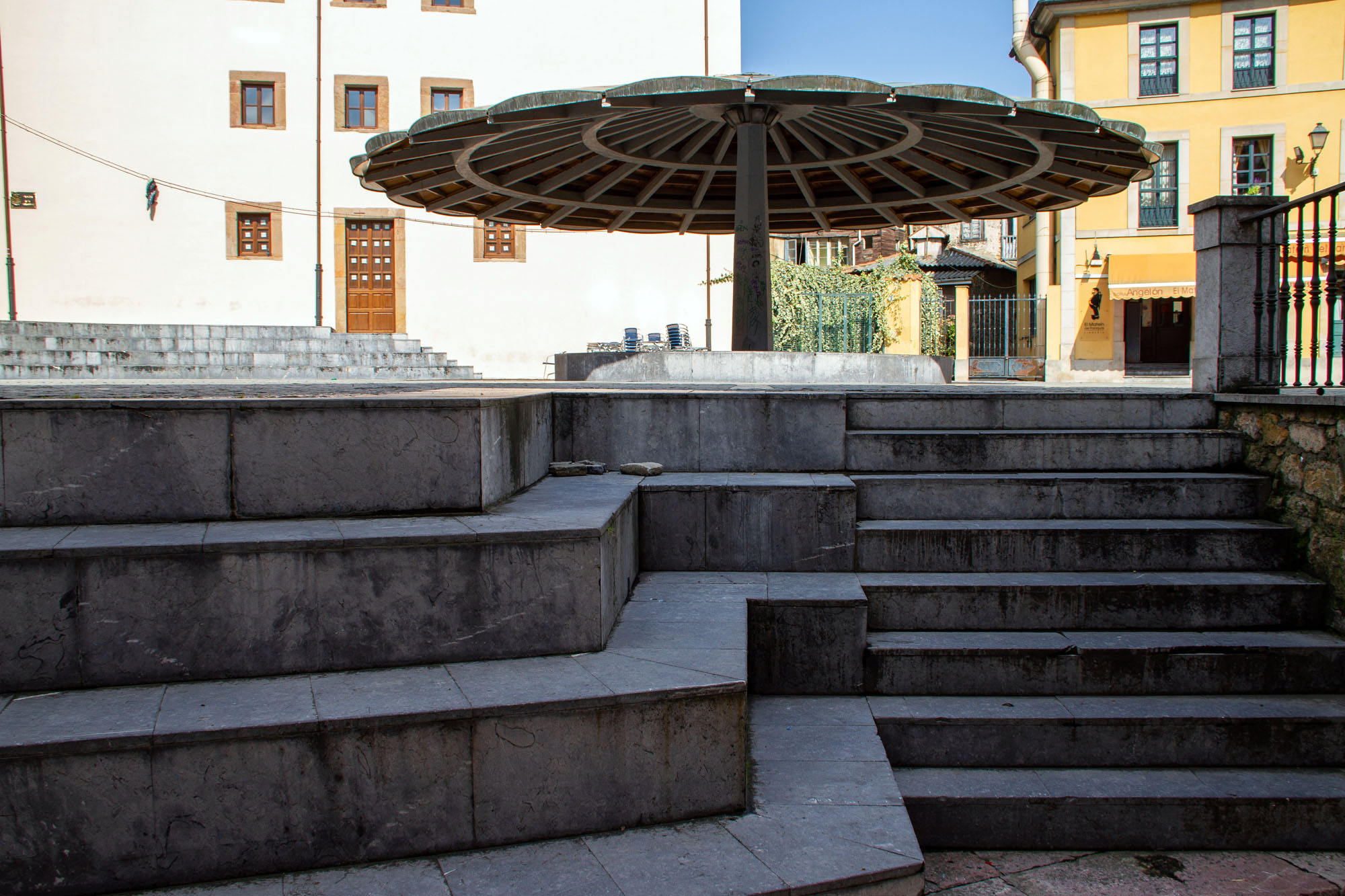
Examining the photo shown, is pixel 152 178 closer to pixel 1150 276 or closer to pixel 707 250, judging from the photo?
pixel 707 250

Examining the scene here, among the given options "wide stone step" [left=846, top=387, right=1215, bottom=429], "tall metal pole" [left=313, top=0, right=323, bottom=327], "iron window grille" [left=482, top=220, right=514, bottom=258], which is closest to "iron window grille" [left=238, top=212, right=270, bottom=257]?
"tall metal pole" [left=313, top=0, right=323, bottom=327]

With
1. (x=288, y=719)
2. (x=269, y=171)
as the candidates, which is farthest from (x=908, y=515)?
(x=269, y=171)

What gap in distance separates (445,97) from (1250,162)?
835 inches

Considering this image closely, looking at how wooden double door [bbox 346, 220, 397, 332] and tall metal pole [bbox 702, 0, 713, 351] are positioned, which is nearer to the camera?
wooden double door [bbox 346, 220, 397, 332]

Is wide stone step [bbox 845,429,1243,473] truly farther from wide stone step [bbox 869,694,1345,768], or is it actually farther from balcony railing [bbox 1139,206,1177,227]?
balcony railing [bbox 1139,206,1177,227]

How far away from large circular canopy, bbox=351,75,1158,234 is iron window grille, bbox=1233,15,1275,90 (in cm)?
1702

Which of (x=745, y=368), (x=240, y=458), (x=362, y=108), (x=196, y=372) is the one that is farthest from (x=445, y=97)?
(x=240, y=458)

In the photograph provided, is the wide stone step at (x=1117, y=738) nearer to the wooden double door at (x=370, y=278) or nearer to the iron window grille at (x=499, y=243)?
the iron window grille at (x=499, y=243)

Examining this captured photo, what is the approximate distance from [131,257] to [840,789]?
25.0m

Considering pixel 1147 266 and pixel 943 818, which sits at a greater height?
pixel 1147 266

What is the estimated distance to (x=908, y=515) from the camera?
191 inches

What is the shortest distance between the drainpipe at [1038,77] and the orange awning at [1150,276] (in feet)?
5.80

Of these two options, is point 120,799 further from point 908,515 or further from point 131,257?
point 131,257

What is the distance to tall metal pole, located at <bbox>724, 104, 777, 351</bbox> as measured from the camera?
9.06 meters
